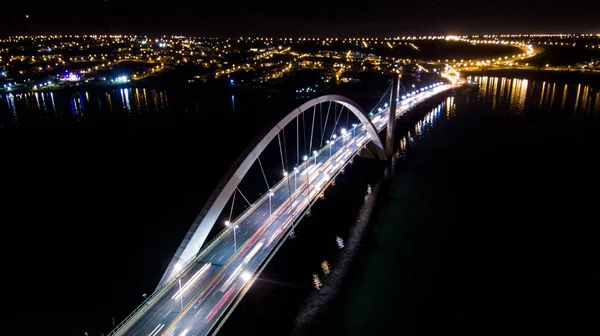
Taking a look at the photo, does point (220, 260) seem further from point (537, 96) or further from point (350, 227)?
point (537, 96)

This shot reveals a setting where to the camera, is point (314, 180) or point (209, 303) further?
point (314, 180)

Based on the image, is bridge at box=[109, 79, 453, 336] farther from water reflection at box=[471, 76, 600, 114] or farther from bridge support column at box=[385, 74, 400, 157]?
water reflection at box=[471, 76, 600, 114]

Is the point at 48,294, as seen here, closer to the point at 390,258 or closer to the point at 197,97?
the point at 390,258

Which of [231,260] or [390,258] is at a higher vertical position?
[231,260]

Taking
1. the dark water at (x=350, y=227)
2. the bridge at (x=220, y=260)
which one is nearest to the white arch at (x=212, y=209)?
the bridge at (x=220, y=260)

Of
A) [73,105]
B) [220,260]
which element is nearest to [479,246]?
[220,260]

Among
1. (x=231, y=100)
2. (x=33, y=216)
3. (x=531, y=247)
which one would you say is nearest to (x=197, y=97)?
(x=231, y=100)

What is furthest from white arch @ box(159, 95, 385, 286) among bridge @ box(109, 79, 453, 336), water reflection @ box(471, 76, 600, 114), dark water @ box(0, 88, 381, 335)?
water reflection @ box(471, 76, 600, 114)

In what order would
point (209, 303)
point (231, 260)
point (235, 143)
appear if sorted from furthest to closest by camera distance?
point (235, 143) < point (231, 260) < point (209, 303)
